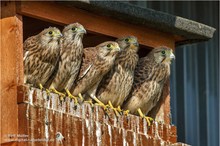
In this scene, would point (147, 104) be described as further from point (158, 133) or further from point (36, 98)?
point (36, 98)

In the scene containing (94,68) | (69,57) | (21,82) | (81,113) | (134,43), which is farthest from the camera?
(134,43)

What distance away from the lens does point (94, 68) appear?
1247 cm

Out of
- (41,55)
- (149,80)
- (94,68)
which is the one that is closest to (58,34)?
(41,55)

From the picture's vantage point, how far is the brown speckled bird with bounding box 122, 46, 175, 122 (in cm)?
1277

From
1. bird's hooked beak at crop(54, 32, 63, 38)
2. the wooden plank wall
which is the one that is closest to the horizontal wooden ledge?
the wooden plank wall

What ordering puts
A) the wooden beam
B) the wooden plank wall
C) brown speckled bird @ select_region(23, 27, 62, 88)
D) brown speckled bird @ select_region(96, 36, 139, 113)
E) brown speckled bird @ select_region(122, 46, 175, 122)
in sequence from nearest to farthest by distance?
the wooden plank wall
the wooden beam
brown speckled bird @ select_region(23, 27, 62, 88)
brown speckled bird @ select_region(96, 36, 139, 113)
brown speckled bird @ select_region(122, 46, 175, 122)

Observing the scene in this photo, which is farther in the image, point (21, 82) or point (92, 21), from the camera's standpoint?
point (92, 21)

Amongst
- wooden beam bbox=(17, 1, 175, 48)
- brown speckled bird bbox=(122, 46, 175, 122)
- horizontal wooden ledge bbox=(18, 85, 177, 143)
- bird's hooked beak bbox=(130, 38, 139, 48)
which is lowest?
horizontal wooden ledge bbox=(18, 85, 177, 143)

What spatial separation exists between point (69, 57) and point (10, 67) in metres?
0.85

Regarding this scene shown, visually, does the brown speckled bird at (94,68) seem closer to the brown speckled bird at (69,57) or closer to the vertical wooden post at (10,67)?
the brown speckled bird at (69,57)

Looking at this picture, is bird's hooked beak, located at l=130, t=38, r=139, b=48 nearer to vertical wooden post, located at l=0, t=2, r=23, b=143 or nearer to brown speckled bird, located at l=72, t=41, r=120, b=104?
brown speckled bird, located at l=72, t=41, r=120, b=104

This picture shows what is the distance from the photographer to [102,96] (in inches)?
494

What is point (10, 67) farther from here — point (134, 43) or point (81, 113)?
point (134, 43)

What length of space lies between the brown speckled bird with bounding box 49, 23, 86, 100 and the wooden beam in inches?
3.4
